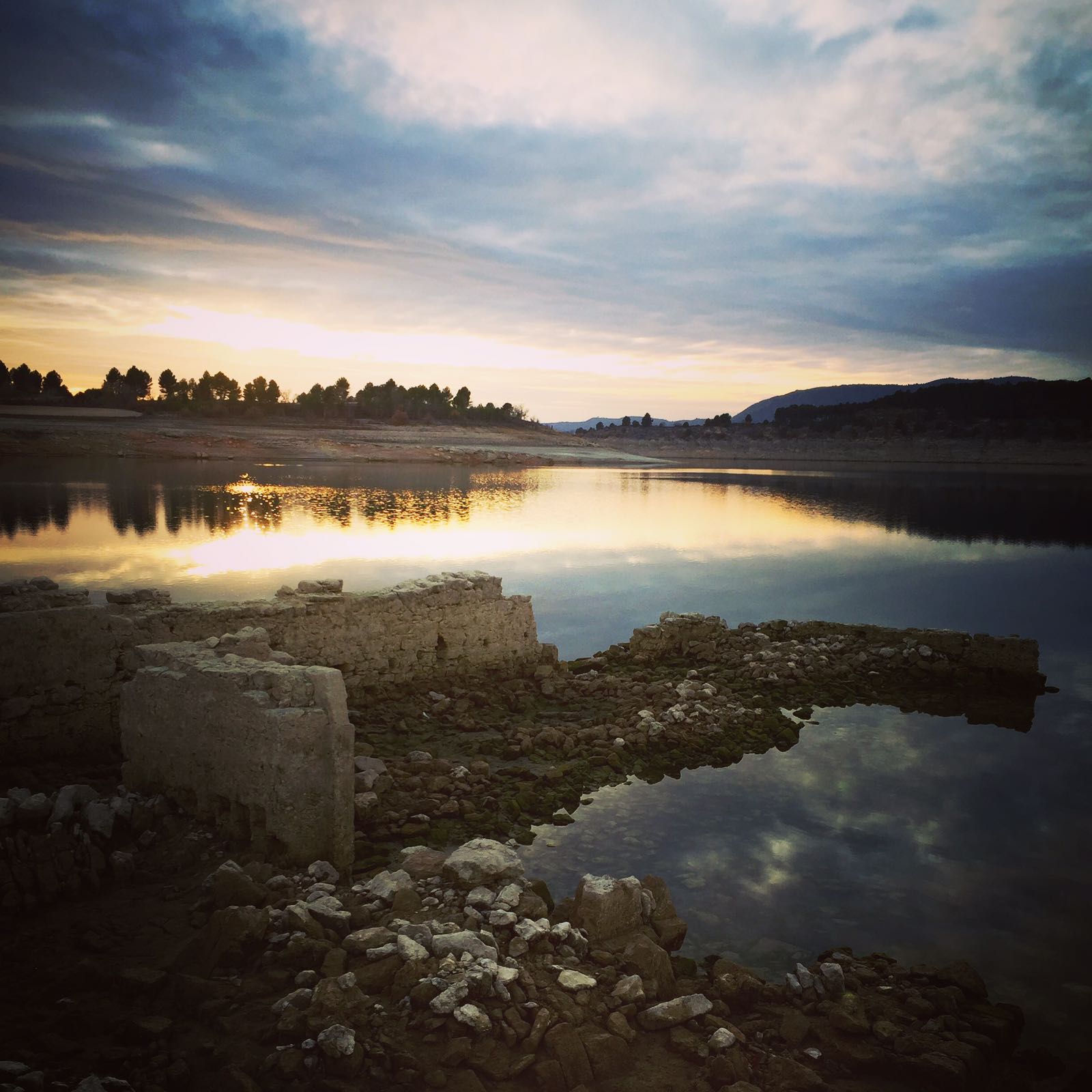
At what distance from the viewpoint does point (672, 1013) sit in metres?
5.52

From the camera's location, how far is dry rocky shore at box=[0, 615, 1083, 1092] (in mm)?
4863

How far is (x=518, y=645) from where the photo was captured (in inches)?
588

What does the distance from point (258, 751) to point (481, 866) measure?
2.54 meters

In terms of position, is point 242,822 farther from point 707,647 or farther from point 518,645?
point 707,647

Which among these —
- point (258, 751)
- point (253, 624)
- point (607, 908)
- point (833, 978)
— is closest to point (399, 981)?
point (607, 908)

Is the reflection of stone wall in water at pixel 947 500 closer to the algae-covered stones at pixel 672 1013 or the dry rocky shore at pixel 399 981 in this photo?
the dry rocky shore at pixel 399 981

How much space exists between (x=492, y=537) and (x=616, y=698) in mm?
23089

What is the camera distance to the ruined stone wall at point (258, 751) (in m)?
7.23

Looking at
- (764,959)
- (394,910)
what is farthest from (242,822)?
(764,959)

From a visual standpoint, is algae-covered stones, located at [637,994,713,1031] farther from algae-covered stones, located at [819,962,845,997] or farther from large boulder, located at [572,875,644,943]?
algae-covered stones, located at [819,962,845,997]

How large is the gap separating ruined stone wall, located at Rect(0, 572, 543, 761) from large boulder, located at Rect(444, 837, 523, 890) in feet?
18.8

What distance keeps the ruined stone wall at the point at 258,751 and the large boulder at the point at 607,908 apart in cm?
252

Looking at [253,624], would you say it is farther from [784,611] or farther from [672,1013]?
[784,611]

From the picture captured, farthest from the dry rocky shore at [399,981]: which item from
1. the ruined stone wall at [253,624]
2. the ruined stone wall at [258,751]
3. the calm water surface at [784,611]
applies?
the calm water surface at [784,611]
